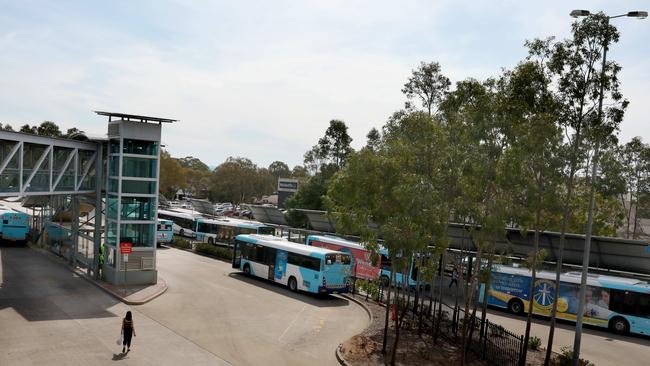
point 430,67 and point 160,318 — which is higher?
point 430,67

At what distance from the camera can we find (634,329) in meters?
24.3

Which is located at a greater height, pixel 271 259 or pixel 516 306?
pixel 271 259

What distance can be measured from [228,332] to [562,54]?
15260 millimetres

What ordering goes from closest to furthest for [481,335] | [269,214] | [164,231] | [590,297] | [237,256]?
[481,335] → [590,297] → [237,256] → [164,231] → [269,214]

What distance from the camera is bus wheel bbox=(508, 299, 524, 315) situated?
1077 inches

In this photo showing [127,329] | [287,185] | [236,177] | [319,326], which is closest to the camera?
[127,329]

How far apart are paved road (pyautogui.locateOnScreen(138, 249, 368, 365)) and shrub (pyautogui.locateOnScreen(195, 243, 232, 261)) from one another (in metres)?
6.68

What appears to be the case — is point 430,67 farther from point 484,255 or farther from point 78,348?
point 78,348

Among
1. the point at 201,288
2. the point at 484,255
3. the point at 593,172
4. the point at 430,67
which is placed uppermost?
the point at 430,67

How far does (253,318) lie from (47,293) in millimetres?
10025

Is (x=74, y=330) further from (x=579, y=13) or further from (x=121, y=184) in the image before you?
(x=579, y=13)

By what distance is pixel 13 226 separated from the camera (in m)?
38.1

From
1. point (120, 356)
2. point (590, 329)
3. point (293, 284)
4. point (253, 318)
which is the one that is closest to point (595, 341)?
point (590, 329)

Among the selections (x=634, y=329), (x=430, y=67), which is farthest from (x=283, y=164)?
(x=634, y=329)
